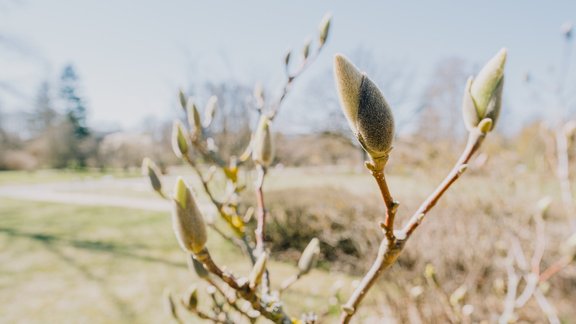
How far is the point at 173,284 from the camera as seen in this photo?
18.0 ft

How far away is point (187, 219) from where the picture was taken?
471mm

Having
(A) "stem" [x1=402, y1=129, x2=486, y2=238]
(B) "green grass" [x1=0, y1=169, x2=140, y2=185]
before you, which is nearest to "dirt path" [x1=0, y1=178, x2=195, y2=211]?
(B) "green grass" [x1=0, y1=169, x2=140, y2=185]

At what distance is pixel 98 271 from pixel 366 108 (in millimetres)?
6648

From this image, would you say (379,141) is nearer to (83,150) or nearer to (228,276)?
(228,276)

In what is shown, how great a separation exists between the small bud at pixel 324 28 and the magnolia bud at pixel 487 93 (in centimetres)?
64

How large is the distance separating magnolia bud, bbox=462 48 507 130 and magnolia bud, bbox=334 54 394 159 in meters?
0.16

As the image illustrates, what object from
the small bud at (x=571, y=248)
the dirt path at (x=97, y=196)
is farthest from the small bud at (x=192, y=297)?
the dirt path at (x=97, y=196)

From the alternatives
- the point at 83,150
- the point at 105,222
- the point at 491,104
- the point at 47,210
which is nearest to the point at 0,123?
the point at 83,150

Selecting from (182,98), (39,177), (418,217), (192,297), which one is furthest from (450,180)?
(39,177)

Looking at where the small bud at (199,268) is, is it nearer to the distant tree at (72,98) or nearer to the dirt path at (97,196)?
the dirt path at (97,196)

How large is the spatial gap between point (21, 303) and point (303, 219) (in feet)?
13.4

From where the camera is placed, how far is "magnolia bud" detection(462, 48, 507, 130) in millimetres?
Result: 446

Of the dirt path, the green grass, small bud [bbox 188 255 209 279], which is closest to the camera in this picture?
small bud [bbox 188 255 209 279]

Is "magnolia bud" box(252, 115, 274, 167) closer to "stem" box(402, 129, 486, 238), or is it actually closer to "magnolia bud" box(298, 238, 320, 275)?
"magnolia bud" box(298, 238, 320, 275)
